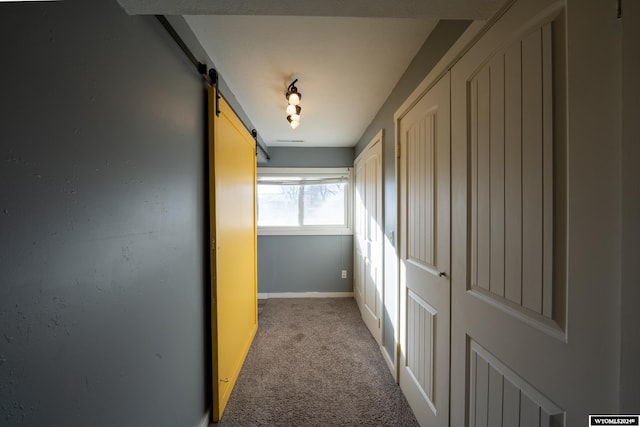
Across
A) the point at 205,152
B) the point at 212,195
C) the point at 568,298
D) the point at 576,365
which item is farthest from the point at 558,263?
the point at 205,152

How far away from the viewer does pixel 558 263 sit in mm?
672

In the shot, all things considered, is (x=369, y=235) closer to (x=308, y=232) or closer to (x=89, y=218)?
(x=308, y=232)

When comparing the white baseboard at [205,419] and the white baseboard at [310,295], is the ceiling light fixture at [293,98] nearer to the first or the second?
the white baseboard at [205,419]

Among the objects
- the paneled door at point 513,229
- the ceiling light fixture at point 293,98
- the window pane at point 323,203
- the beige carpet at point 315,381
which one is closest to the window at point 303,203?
the window pane at point 323,203

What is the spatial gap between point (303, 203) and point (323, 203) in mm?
332

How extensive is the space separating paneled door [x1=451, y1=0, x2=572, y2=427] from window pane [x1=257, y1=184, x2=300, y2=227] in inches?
119

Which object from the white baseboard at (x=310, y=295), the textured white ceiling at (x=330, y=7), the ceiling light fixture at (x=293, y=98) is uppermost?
the ceiling light fixture at (x=293, y=98)

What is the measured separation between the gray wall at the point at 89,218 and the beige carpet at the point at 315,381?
666 millimetres

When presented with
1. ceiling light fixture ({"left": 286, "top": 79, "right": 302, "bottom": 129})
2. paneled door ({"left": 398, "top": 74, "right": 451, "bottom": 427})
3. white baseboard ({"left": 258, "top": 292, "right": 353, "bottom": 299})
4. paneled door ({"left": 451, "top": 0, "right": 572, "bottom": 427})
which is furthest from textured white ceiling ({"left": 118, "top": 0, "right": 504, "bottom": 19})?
white baseboard ({"left": 258, "top": 292, "right": 353, "bottom": 299})

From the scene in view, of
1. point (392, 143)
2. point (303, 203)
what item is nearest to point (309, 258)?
point (303, 203)

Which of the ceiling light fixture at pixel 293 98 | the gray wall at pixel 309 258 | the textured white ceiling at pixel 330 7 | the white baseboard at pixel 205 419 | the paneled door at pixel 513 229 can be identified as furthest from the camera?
the gray wall at pixel 309 258

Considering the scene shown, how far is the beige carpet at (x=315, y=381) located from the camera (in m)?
1.59

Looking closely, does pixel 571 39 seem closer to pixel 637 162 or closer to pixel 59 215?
pixel 637 162

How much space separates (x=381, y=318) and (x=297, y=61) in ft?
7.54
